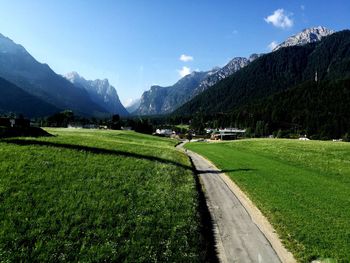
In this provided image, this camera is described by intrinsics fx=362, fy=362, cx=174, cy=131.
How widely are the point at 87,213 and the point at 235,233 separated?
9714 millimetres

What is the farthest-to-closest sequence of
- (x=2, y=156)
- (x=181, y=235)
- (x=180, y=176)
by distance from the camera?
(x=180, y=176)
(x=2, y=156)
(x=181, y=235)

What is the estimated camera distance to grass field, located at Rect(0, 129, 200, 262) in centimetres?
1709

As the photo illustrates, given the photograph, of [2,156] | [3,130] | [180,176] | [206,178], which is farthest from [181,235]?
[3,130]

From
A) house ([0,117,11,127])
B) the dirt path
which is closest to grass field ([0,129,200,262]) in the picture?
the dirt path

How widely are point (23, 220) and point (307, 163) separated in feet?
187

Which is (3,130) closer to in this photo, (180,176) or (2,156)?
(2,156)

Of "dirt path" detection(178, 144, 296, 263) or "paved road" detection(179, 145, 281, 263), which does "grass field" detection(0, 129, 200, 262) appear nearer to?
"paved road" detection(179, 145, 281, 263)

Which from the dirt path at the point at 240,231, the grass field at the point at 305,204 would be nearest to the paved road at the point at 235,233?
the dirt path at the point at 240,231

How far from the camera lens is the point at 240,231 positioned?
79.5 ft

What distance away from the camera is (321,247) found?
20828 mm

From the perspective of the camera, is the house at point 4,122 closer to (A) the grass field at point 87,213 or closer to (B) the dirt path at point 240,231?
(A) the grass field at point 87,213

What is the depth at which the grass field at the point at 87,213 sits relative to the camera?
673 inches

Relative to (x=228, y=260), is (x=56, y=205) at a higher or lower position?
higher

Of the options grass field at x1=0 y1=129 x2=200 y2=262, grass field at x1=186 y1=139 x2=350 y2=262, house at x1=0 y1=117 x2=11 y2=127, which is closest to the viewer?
grass field at x1=0 y1=129 x2=200 y2=262
